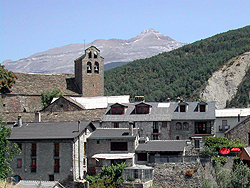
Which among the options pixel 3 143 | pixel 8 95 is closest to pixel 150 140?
pixel 3 143

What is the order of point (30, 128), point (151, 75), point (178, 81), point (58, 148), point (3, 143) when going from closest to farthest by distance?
point (3, 143) < point (58, 148) < point (30, 128) < point (178, 81) < point (151, 75)

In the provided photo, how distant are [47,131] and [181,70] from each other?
107225 millimetres

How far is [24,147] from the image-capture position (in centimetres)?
4984

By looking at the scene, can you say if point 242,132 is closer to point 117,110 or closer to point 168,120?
point 168,120

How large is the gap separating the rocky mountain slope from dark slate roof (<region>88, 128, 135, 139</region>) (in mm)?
86483

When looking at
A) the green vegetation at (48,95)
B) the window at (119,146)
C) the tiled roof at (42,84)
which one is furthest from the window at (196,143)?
the tiled roof at (42,84)

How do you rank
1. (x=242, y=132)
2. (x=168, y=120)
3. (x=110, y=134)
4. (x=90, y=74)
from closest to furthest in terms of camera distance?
(x=110, y=134), (x=242, y=132), (x=168, y=120), (x=90, y=74)

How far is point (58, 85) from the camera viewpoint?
3265 inches

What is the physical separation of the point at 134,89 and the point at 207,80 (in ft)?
74.8

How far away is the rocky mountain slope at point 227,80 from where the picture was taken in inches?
5531

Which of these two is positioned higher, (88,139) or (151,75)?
(151,75)

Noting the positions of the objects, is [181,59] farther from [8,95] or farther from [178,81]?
[8,95]

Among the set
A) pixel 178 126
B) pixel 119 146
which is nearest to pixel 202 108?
pixel 178 126

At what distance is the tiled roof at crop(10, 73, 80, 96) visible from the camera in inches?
3142
